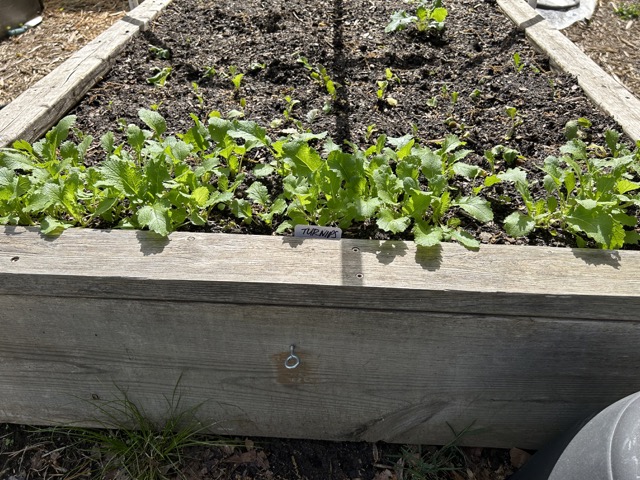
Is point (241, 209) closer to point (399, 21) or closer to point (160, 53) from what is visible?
point (160, 53)

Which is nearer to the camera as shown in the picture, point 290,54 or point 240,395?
point 240,395

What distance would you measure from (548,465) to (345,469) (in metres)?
0.63

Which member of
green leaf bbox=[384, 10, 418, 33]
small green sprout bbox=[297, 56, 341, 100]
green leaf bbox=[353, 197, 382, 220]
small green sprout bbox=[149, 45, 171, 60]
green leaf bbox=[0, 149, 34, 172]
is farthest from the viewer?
green leaf bbox=[384, 10, 418, 33]

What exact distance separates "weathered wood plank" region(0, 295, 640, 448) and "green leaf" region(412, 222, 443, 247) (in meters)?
0.17

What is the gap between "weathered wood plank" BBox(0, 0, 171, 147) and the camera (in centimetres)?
184

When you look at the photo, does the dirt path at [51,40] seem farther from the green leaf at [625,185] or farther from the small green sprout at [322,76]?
the green leaf at [625,185]

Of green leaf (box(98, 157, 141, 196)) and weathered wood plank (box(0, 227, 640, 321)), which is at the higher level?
green leaf (box(98, 157, 141, 196))

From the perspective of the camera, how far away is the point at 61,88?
6.75 feet

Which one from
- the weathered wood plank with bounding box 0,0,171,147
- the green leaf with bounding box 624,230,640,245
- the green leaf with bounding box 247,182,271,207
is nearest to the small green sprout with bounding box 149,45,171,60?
the weathered wood plank with bounding box 0,0,171,147

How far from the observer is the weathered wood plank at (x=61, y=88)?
1.84m

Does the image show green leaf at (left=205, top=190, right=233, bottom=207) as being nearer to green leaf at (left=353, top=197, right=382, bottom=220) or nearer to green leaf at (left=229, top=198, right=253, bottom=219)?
green leaf at (left=229, top=198, right=253, bottom=219)

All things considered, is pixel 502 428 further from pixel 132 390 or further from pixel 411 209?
pixel 132 390

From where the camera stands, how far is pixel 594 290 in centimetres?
122

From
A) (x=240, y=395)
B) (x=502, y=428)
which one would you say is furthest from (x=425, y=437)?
(x=240, y=395)
